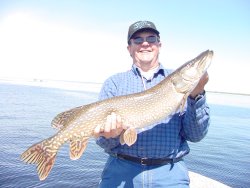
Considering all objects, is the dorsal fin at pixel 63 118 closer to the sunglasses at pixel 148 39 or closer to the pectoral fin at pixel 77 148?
the pectoral fin at pixel 77 148

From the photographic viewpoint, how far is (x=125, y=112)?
12.7 feet

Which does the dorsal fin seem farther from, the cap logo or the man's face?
the cap logo

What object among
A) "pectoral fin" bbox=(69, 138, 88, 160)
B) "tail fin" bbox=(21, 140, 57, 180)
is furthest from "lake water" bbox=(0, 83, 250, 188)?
"pectoral fin" bbox=(69, 138, 88, 160)

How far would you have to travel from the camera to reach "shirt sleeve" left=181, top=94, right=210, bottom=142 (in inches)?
139

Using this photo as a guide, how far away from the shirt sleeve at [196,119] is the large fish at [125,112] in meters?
0.15

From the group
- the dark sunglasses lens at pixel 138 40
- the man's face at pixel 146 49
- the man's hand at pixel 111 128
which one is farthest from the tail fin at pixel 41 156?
the dark sunglasses lens at pixel 138 40

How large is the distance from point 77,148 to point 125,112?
749mm

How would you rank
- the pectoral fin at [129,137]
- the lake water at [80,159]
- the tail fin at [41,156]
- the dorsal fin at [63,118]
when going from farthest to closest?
the lake water at [80,159]
the dorsal fin at [63,118]
the tail fin at [41,156]
the pectoral fin at [129,137]

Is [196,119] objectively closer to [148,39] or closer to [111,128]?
[111,128]

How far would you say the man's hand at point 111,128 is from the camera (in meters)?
3.67

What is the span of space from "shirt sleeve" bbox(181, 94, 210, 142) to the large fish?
0.15 meters

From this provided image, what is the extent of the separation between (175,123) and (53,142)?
154 cm

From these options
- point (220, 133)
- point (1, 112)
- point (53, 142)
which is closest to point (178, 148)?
point (53, 142)

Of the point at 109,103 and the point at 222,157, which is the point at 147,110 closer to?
the point at 109,103
